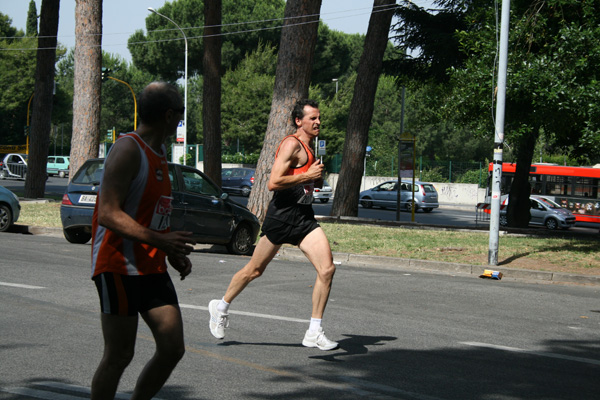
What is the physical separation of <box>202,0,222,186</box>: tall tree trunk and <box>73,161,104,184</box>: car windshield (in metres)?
10.4

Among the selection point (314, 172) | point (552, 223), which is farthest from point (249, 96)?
point (314, 172)

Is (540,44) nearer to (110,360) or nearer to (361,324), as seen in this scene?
(361,324)

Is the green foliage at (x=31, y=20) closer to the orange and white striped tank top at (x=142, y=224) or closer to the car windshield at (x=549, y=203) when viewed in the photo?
the car windshield at (x=549, y=203)

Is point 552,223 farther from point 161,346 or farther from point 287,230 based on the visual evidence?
point 161,346

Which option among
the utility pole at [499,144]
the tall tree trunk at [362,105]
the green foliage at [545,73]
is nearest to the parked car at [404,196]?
the tall tree trunk at [362,105]

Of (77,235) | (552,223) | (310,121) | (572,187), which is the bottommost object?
(552,223)

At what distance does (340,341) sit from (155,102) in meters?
3.41

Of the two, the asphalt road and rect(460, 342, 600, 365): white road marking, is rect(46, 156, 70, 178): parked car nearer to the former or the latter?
the asphalt road

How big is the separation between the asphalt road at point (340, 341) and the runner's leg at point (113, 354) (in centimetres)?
129

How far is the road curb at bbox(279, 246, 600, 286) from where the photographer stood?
38.9ft

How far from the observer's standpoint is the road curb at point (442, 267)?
11860 mm

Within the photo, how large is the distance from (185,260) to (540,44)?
1290cm

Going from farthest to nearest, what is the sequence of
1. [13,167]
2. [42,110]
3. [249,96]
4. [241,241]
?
[249,96]
[13,167]
[42,110]
[241,241]

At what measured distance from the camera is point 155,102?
3.53 metres
